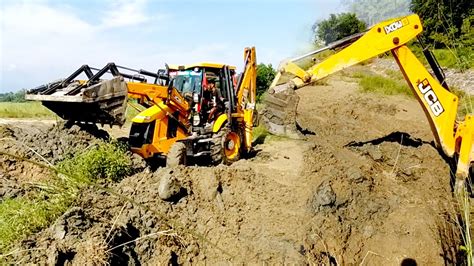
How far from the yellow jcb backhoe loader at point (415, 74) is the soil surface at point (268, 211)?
34.8 inches

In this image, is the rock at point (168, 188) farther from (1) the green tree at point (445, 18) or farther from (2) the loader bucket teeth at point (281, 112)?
(2) the loader bucket teeth at point (281, 112)

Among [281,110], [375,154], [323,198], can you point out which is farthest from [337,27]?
[323,198]

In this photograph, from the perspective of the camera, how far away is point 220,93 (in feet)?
31.7

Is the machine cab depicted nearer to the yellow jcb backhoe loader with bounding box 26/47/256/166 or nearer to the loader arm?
the yellow jcb backhoe loader with bounding box 26/47/256/166

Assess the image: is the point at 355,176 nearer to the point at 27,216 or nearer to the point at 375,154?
the point at 375,154

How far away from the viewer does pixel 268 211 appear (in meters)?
6.21

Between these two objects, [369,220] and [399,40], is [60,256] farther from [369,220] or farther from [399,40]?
[399,40]

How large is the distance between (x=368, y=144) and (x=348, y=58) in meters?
2.76

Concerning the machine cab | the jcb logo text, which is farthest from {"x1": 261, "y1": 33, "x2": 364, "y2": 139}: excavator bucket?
the jcb logo text

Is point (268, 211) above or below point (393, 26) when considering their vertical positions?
below

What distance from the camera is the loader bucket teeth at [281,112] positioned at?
10.9 m

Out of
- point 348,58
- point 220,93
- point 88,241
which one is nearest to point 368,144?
point 348,58

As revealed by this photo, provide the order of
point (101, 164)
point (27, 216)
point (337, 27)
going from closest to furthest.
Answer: point (27, 216), point (101, 164), point (337, 27)

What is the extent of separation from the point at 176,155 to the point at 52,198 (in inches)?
119
